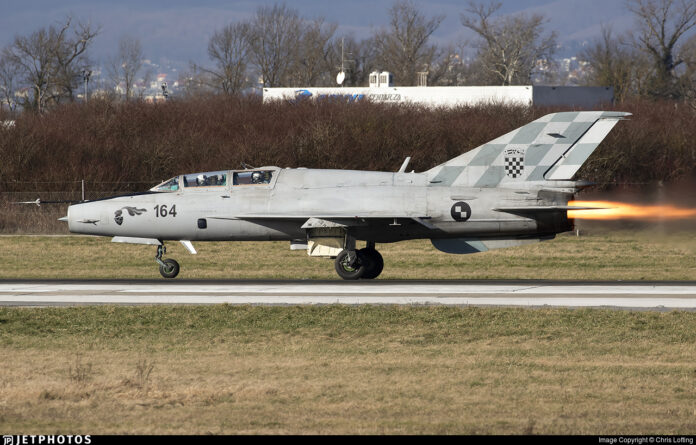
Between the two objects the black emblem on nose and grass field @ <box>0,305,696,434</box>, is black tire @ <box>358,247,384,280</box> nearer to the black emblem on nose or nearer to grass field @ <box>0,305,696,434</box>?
the black emblem on nose

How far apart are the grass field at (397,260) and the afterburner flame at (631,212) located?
1.57 ft

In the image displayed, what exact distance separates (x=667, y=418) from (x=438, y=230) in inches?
566

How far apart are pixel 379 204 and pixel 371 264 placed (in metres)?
1.80

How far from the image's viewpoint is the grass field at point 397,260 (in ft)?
86.8

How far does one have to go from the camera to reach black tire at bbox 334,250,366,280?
24.8m

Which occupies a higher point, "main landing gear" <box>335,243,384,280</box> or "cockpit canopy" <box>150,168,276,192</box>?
"cockpit canopy" <box>150,168,276,192</box>

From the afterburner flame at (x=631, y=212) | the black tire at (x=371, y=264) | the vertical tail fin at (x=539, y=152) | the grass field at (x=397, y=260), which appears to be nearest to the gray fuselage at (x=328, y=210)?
the vertical tail fin at (x=539, y=152)

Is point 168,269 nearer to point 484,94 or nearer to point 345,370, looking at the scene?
point 345,370

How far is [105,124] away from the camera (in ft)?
177

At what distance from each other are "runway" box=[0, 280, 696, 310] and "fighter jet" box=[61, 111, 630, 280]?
3.90ft

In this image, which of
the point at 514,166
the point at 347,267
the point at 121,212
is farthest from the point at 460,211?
the point at 121,212

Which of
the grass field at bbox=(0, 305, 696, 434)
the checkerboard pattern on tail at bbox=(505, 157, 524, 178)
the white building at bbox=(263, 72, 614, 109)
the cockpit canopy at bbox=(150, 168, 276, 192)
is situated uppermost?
the white building at bbox=(263, 72, 614, 109)

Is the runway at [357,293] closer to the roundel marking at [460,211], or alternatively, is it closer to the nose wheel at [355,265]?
the nose wheel at [355,265]

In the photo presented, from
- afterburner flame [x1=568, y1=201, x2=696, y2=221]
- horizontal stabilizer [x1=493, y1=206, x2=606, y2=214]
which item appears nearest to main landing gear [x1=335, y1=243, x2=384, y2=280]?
horizontal stabilizer [x1=493, y1=206, x2=606, y2=214]
